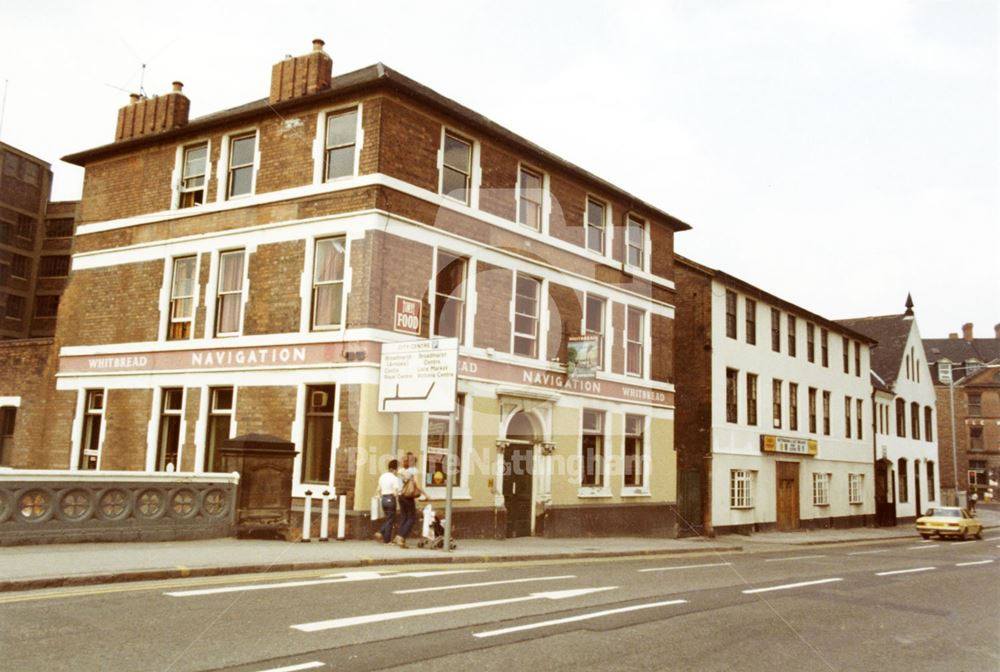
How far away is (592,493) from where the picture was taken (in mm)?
24859

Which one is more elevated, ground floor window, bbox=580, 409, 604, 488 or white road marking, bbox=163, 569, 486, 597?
ground floor window, bbox=580, 409, 604, 488

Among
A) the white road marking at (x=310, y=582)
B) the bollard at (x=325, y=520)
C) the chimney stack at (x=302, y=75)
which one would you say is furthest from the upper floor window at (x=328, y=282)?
the white road marking at (x=310, y=582)

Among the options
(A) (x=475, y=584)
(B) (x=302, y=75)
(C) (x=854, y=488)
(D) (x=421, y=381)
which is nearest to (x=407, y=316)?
(D) (x=421, y=381)

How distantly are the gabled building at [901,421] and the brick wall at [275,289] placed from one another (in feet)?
118

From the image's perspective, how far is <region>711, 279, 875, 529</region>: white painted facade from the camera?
32.1 metres


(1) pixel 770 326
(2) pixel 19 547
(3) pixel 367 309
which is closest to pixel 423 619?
(2) pixel 19 547

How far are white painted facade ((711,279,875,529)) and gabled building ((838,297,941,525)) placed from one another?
1661 millimetres

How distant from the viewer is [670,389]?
28.8 metres

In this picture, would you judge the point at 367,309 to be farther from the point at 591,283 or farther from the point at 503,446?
the point at 591,283

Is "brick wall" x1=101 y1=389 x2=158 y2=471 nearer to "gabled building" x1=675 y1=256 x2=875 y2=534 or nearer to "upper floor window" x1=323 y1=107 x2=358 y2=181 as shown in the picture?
"upper floor window" x1=323 y1=107 x2=358 y2=181

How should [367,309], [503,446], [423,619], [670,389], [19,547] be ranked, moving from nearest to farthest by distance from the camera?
[423,619], [19,547], [367,309], [503,446], [670,389]

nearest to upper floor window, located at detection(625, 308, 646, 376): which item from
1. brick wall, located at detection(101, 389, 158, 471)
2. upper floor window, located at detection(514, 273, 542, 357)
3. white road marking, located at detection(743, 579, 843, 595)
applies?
upper floor window, located at detection(514, 273, 542, 357)

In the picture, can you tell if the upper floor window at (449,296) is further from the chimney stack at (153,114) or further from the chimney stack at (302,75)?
the chimney stack at (153,114)

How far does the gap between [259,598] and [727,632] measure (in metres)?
5.38
